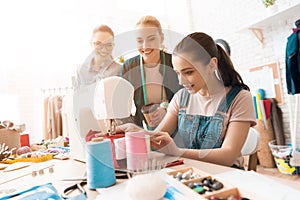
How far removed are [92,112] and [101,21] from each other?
6.70 feet

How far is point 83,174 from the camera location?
72 centimetres

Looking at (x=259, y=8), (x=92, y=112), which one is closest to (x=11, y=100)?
(x=92, y=112)

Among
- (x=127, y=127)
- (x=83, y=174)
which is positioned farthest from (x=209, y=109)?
(x=83, y=174)

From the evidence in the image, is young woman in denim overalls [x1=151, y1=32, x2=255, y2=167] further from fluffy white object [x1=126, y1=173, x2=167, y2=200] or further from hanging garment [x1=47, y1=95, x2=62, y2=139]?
hanging garment [x1=47, y1=95, x2=62, y2=139]

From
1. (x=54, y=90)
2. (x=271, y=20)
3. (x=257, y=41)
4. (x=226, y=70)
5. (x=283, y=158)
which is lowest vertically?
(x=283, y=158)

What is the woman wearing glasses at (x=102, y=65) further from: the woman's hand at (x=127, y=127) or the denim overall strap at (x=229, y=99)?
the denim overall strap at (x=229, y=99)

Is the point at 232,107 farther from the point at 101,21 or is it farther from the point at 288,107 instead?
the point at 101,21

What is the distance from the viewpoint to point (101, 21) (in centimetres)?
262

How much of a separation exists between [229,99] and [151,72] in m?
0.32

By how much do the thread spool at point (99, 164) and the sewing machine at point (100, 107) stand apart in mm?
167

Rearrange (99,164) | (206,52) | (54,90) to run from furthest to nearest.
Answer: (54,90)
(206,52)
(99,164)

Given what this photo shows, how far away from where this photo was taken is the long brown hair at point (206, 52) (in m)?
0.87

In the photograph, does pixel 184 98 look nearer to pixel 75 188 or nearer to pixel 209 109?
pixel 209 109

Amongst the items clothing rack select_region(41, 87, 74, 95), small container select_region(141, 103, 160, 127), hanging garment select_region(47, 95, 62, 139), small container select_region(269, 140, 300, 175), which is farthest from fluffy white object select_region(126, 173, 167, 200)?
clothing rack select_region(41, 87, 74, 95)
